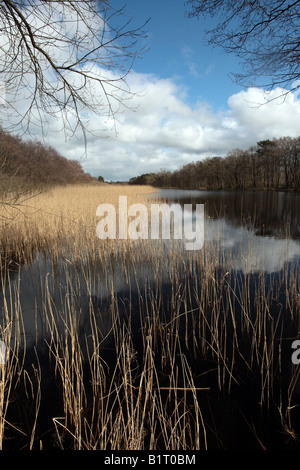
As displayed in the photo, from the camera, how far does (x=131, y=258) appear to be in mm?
4922

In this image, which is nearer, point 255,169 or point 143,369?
point 143,369

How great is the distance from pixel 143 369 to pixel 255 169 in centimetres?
4191

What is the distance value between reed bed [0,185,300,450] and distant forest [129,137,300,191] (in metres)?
31.9

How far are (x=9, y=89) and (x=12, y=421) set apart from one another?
3.16 metres

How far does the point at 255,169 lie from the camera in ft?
123

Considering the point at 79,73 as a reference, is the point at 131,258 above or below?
below

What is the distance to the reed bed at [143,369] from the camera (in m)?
1.51

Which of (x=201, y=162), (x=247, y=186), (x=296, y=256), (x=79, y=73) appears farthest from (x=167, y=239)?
(x=201, y=162)

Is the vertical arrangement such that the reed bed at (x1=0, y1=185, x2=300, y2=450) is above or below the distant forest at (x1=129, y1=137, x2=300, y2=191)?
below

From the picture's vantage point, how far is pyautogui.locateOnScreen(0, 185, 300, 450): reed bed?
151 centimetres

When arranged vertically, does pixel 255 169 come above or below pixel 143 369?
above
